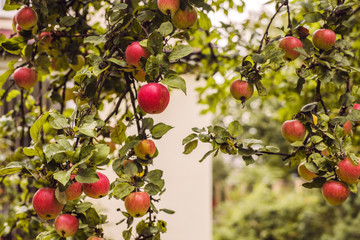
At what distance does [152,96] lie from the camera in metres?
0.64

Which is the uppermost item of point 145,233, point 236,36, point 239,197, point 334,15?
point 334,15

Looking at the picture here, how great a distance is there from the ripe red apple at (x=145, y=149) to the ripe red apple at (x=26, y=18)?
41 cm

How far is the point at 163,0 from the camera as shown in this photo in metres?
0.66

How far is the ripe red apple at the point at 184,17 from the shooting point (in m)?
0.70

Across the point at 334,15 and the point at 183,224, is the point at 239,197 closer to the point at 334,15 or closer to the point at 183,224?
the point at 183,224

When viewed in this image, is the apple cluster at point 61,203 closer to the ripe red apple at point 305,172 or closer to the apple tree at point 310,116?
the apple tree at point 310,116

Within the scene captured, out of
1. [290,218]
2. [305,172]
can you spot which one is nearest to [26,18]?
[305,172]

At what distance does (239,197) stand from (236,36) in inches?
203

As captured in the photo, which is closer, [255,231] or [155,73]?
[155,73]

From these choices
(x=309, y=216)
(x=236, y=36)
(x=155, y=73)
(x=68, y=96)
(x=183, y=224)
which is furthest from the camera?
(x=309, y=216)

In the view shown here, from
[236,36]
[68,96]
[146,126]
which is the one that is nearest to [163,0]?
[146,126]

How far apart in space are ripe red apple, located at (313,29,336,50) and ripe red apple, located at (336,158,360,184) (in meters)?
0.25

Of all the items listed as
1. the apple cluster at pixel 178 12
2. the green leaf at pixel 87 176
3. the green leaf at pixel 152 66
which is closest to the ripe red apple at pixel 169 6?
the apple cluster at pixel 178 12

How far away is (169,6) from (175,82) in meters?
0.15
